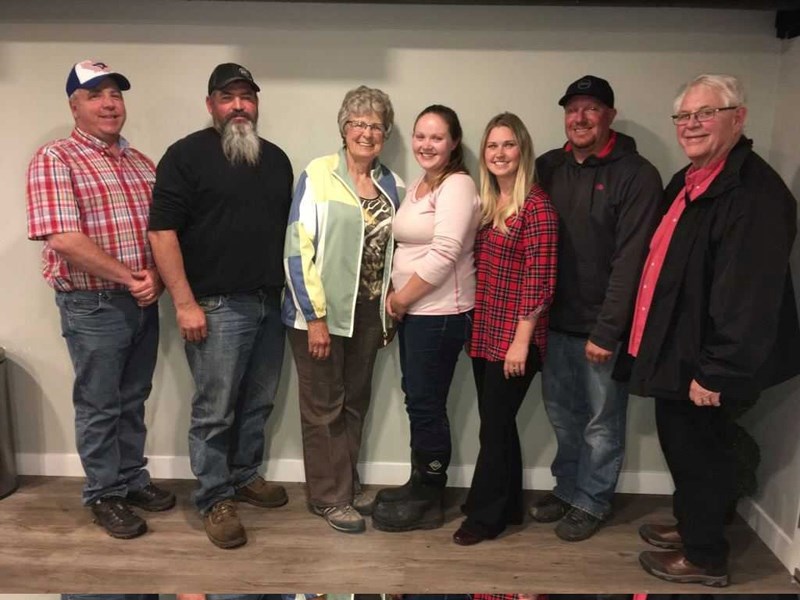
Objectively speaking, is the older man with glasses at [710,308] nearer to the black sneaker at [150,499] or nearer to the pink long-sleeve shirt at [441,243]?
the pink long-sleeve shirt at [441,243]

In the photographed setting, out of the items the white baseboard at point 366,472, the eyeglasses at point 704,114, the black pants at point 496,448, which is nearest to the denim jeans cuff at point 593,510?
the black pants at point 496,448

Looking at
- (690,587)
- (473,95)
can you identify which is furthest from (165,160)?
(690,587)

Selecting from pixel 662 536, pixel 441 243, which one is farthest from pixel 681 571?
pixel 441 243

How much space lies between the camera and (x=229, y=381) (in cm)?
261

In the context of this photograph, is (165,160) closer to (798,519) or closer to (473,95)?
(473,95)

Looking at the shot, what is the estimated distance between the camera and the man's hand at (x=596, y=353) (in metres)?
2.47

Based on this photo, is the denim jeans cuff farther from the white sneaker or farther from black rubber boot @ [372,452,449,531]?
the white sneaker

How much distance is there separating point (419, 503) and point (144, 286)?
1.35m

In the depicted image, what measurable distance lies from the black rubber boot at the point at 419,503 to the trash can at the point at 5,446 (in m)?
1.59

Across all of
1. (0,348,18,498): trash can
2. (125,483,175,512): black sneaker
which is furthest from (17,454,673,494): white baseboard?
(125,483,175,512): black sneaker

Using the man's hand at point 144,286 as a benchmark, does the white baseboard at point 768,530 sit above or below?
below

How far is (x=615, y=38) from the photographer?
9.24 ft

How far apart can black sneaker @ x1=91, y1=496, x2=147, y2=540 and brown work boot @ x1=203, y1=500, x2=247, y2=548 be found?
259mm

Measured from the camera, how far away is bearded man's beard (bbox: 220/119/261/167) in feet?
8.16
